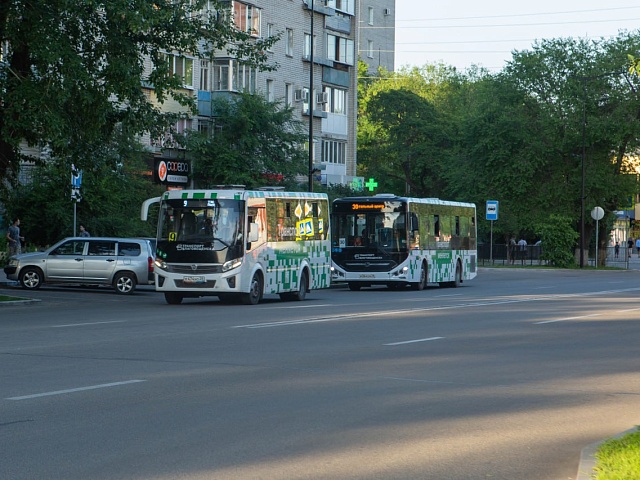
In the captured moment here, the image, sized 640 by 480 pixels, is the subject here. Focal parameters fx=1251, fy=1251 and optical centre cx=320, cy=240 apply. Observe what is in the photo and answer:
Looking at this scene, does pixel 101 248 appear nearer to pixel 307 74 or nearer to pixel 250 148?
pixel 250 148

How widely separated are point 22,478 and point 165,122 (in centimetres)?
2320

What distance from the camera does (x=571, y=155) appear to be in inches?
2923

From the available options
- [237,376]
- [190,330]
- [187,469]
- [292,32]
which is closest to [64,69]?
[190,330]

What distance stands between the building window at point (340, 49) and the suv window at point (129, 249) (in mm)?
41129

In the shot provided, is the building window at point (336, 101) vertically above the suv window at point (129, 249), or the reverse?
the building window at point (336, 101)

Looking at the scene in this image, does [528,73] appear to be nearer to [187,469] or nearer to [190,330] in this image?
[190,330]

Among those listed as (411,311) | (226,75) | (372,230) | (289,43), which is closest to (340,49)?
(289,43)

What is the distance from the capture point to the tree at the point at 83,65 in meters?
26.8

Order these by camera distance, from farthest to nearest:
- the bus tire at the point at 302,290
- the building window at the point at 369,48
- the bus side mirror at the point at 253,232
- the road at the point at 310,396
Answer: the building window at the point at 369,48 < the bus tire at the point at 302,290 < the bus side mirror at the point at 253,232 < the road at the point at 310,396

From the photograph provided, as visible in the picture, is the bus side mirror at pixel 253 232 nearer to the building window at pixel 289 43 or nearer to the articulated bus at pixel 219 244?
the articulated bus at pixel 219 244


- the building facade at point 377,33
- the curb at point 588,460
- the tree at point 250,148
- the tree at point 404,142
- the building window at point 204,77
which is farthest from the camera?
the building facade at point 377,33

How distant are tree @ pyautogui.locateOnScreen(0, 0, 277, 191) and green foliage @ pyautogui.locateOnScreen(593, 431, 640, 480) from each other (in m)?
19.4

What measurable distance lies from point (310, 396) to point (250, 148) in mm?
41446

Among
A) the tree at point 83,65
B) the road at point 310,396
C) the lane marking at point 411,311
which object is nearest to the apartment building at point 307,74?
the lane marking at point 411,311
